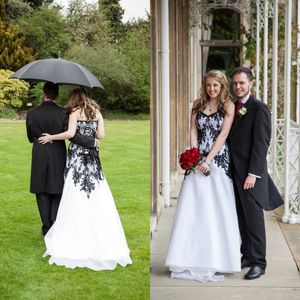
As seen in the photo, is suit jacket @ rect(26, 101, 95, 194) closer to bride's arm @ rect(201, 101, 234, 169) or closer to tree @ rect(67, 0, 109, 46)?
tree @ rect(67, 0, 109, 46)

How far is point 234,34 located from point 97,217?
14043 millimetres

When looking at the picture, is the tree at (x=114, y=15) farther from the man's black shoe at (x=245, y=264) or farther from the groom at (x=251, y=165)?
the man's black shoe at (x=245, y=264)

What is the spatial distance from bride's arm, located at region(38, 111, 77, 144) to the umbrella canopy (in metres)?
0.15

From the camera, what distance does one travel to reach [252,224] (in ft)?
14.8

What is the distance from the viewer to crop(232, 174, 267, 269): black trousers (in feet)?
14.7

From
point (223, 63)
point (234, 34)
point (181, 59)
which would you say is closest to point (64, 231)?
point (181, 59)

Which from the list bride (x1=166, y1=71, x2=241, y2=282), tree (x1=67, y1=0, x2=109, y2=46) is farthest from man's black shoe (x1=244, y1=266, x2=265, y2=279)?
tree (x1=67, y1=0, x2=109, y2=46)

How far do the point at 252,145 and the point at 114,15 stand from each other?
7.34ft

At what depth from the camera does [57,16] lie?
229 cm

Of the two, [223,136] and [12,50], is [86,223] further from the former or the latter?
[223,136]

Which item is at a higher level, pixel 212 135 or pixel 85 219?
pixel 212 135

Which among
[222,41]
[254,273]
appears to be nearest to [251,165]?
[254,273]

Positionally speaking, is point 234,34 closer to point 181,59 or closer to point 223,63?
point 223,63
